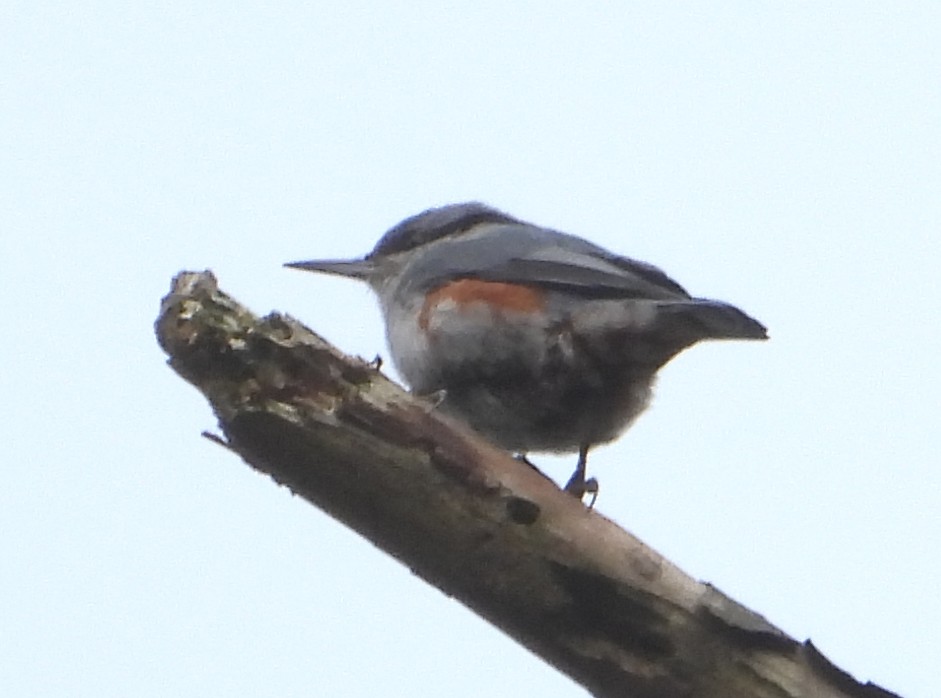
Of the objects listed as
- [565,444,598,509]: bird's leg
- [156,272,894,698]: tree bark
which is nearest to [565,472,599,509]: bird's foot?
[565,444,598,509]: bird's leg

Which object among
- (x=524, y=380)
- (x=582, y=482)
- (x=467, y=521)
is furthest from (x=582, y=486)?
(x=467, y=521)

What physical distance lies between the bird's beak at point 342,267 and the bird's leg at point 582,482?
69.4 inches

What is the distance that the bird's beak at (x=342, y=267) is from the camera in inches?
258

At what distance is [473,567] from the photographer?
3332mm

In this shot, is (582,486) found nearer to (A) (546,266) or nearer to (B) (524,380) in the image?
(B) (524,380)

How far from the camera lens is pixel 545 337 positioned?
4.88 metres

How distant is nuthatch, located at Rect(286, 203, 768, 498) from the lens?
4777mm

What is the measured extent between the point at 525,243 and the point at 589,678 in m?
2.45

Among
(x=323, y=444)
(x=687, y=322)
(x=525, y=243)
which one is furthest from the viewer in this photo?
(x=525, y=243)

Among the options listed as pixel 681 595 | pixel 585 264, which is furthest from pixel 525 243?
pixel 681 595

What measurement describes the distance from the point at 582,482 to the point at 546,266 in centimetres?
89

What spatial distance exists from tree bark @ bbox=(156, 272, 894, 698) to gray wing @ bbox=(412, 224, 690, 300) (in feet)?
5.04

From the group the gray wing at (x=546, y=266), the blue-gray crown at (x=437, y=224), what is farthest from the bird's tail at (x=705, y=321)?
the blue-gray crown at (x=437, y=224)

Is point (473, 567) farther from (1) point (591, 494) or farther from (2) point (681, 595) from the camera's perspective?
(1) point (591, 494)
